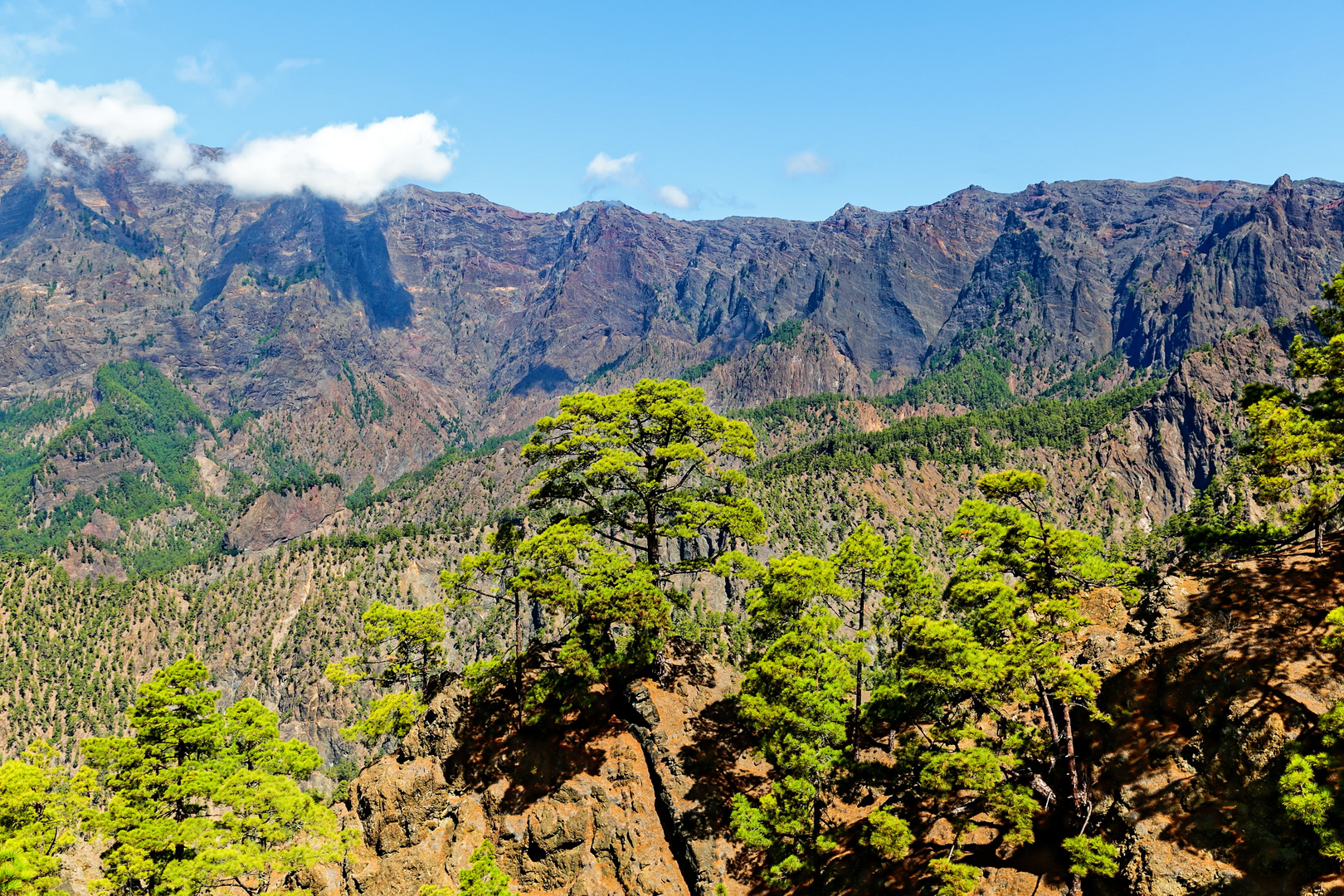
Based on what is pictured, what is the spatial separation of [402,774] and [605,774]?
1139cm

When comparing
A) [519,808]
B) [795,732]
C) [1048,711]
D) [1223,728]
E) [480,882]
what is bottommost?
[480,882]

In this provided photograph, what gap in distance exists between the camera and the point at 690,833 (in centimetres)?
3425

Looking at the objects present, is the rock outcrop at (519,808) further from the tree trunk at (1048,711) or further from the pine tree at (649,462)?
the tree trunk at (1048,711)

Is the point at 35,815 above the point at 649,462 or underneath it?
underneath

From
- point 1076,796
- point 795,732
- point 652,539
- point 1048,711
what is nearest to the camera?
point 1076,796

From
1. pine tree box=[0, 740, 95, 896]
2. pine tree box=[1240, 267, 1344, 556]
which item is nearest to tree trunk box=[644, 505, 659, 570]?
pine tree box=[1240, 267, 1344, 556]

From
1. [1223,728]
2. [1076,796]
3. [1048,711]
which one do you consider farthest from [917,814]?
[1223,728]

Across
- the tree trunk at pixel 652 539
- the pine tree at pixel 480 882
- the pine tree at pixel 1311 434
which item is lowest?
the pine tree at pixel 480 882

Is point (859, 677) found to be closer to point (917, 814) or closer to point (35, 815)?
point (917, 814)

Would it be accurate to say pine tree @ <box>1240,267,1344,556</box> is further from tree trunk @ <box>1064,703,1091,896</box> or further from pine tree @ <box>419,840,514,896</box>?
pine tree @ <box>419,840,514,896</box>

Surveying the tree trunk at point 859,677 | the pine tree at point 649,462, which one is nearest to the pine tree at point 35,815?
the pine tree at point 649,462

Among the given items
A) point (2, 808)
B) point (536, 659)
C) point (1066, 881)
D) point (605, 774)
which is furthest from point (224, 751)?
point (1066, 881)

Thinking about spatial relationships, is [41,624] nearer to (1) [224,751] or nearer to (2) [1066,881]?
(1) [224,751]

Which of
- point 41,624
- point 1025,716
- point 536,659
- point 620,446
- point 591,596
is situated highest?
point 620,446
